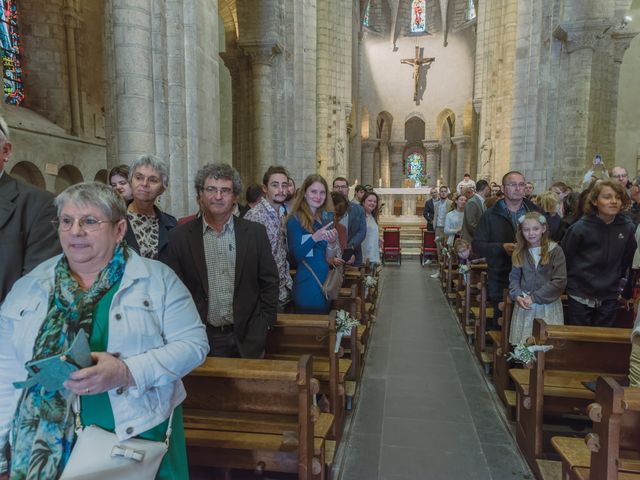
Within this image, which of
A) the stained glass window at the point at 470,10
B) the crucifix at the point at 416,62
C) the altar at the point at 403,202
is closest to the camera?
the altar at the point at 403,202

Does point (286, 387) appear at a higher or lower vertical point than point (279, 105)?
lower

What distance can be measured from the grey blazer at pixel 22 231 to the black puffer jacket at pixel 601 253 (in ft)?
12.3

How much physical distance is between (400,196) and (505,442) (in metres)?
14.3

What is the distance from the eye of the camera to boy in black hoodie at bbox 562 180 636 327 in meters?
3.62

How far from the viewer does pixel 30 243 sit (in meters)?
1.87

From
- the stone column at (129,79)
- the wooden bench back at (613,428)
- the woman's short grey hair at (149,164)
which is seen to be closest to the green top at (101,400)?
the woman's short grey hair at (149,164)

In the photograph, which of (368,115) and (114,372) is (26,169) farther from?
(368,115)

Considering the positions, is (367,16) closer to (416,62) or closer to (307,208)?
(416,62)

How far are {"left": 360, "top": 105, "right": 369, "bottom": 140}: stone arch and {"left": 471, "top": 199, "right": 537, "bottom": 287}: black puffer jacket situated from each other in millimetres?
25225

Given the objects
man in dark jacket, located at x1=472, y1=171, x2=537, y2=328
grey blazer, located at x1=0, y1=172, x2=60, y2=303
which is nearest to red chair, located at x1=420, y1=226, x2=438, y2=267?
man in dark jacket, located at x1=472, y1=171, x2=537, y2=328

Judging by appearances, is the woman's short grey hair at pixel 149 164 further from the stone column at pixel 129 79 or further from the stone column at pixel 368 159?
the stone column at pixel 368 159

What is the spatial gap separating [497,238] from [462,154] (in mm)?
23606

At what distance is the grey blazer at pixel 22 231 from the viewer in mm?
1812

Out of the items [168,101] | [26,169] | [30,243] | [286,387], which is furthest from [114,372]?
[26,169]
